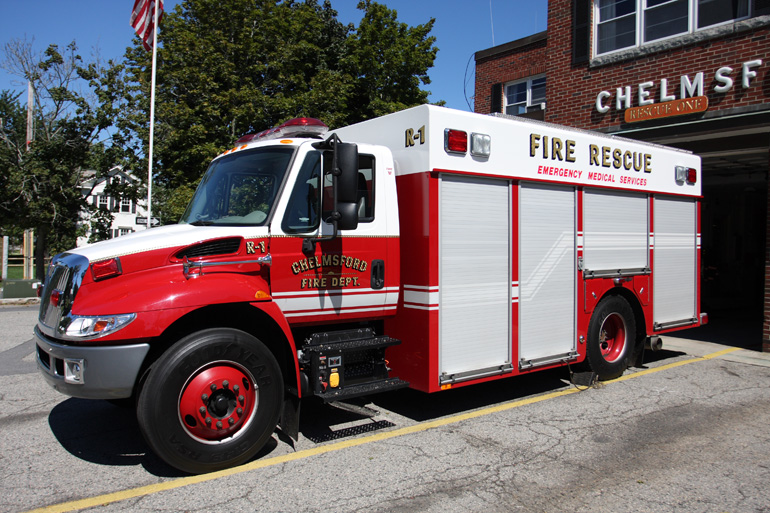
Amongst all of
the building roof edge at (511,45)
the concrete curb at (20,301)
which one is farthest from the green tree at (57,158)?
the building roof edge at (511,45)

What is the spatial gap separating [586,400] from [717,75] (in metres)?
7.07

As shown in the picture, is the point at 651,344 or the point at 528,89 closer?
the point at 651,344

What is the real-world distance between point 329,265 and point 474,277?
154 cm

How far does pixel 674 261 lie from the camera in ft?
27.2

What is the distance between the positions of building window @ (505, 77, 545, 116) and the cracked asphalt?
1183 cm

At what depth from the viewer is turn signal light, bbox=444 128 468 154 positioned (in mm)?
5363

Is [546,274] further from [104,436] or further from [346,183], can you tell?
[104,436]

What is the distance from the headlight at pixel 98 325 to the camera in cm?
390

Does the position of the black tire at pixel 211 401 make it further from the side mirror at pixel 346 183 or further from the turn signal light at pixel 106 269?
the side mirror at pixel 346 183

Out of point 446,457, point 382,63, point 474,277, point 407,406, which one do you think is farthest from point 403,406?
point 382,63

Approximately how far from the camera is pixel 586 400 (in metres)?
6.51

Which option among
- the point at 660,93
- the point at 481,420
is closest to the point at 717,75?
the point at 660,93

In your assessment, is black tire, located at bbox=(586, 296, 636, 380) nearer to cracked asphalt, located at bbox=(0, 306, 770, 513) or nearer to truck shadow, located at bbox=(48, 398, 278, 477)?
cracked asphalt, located at bbox=(0, 306, 770, 513)

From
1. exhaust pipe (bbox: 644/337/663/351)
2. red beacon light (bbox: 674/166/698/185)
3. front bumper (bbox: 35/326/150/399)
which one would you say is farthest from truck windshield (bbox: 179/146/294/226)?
red beacon light (bbox: 674/166/698/185)
